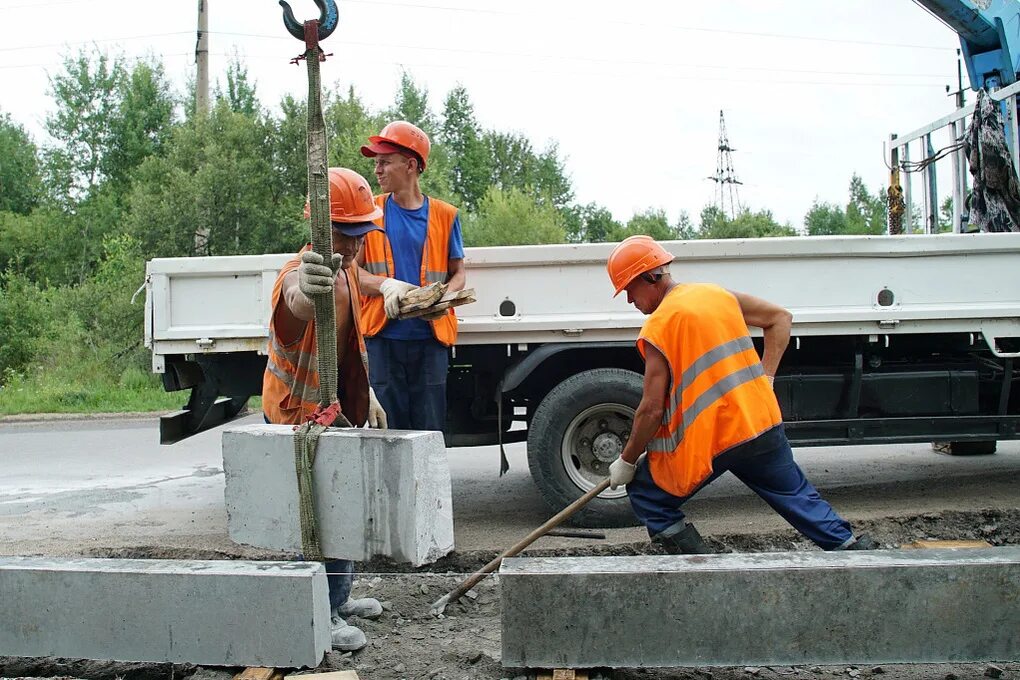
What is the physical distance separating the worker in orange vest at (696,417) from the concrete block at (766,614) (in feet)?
1.90

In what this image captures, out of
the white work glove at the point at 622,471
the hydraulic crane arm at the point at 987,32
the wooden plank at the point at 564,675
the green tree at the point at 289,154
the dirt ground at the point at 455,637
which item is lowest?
the dirt ground at the point at 455,637

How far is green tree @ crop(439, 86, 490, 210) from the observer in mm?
37344

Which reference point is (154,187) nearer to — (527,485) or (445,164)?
(445,164)

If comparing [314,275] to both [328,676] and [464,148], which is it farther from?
[464,148]

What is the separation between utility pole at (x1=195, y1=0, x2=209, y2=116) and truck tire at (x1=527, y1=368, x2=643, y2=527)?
15581mm

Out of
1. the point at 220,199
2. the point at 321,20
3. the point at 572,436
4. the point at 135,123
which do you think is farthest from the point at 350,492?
the point at 135,123

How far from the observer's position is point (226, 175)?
1969 cm

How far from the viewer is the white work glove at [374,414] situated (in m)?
4.00

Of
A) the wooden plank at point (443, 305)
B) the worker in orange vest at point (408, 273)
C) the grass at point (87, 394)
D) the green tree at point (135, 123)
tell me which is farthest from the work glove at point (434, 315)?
the green tree at point (135, 123)

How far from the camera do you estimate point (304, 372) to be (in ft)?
12.5

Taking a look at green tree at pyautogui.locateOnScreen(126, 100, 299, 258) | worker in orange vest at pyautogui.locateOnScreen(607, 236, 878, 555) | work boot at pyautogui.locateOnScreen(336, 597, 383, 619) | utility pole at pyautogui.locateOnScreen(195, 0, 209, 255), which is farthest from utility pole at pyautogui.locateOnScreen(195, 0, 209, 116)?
worker in orange vest at pyautogui.locateOnScreen(607, 236, 878, 555)

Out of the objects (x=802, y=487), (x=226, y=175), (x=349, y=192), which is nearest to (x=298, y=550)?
(x=349, y=192)

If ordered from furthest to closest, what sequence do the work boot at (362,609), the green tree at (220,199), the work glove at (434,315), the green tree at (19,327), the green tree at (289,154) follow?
the green tree at (289,154)
the green tree at (220,199)
the green tree at (19,327)
the work glove at (434,315)
the work boot at (362,609)

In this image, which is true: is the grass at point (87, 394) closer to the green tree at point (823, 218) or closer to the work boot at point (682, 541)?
the work boot at point (682, 541)
